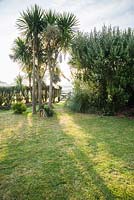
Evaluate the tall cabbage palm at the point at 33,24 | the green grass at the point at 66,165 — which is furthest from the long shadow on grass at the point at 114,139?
the tall cabbage palm at the point at 33,24

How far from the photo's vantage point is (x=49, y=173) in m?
4.09

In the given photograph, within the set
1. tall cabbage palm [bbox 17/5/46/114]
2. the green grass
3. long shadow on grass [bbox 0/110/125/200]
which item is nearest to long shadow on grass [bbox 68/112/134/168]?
the green grass

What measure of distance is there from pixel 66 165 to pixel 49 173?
0.50 metres

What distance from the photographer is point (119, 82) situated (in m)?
11.5

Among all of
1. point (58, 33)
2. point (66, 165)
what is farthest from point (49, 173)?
point (58, 33)

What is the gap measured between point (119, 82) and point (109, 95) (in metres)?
0.87

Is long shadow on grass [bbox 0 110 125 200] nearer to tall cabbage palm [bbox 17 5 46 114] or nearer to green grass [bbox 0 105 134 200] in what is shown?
green grass [bbox 0 105 134 200]

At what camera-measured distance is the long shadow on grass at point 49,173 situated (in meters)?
3.38

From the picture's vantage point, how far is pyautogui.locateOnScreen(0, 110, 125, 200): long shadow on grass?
338 centimetres

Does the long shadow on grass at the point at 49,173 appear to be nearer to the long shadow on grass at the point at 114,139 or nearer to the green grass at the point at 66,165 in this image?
the green grass at the point at 66,165

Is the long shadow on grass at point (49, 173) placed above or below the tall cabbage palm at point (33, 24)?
below

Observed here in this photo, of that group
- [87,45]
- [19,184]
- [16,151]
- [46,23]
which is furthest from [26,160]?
[46,23]

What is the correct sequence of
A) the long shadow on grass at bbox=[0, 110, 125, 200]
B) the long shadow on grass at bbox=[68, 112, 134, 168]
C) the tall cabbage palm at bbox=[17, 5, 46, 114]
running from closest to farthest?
the long shadow on grass at bbox=[0, 110, 125, 200]
the long shadow on grass at bbox=[68, 112, 134, 168]
the tall cabbage palm at bbox=[17, 5, 46, 114]

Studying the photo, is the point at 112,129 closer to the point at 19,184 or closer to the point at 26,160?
the point at 26,160
